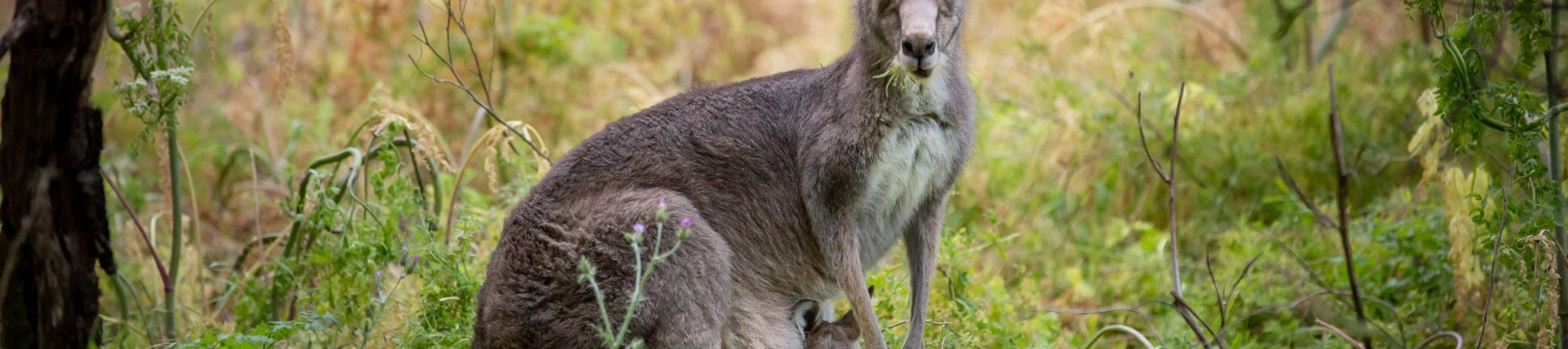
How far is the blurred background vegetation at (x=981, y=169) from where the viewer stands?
4.49m

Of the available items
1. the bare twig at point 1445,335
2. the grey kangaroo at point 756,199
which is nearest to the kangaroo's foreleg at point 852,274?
the grey kangaroo at point 756,199

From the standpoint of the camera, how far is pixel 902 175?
374 cm

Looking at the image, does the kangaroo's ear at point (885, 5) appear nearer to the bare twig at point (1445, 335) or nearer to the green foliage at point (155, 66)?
the bare twig at point (1445, 335)

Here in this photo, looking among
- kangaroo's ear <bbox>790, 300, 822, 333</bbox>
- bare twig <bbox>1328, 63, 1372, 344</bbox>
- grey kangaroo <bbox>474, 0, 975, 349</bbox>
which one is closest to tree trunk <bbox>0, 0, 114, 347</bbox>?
grey kangaroo <bbox>474, 0, 975, 349</bbox>

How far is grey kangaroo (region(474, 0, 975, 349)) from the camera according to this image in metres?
3.54

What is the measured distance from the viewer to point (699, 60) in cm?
1007

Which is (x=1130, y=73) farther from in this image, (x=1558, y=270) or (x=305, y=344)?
(x=305, y=344)

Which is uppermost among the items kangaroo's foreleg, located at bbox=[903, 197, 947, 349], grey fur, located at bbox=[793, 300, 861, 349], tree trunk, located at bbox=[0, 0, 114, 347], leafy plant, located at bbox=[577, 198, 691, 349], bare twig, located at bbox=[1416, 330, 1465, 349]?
tree trunk, located at bbox=[0, 0, 114, 347]

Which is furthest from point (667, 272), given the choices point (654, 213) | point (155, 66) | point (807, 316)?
point (155, 66)

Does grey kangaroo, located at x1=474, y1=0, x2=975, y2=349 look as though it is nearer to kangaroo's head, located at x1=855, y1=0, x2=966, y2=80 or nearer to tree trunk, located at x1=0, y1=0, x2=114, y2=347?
kangaroo's head, located at x1=855, y1=0, x2=966, y2=80

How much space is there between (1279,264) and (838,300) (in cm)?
235

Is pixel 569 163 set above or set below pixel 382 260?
above

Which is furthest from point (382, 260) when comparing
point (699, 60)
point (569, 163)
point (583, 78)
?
point (699, 60)

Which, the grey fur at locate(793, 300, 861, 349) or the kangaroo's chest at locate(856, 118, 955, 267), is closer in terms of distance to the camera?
the kangaroo's chest at locate(856, 118, 955, 267)
